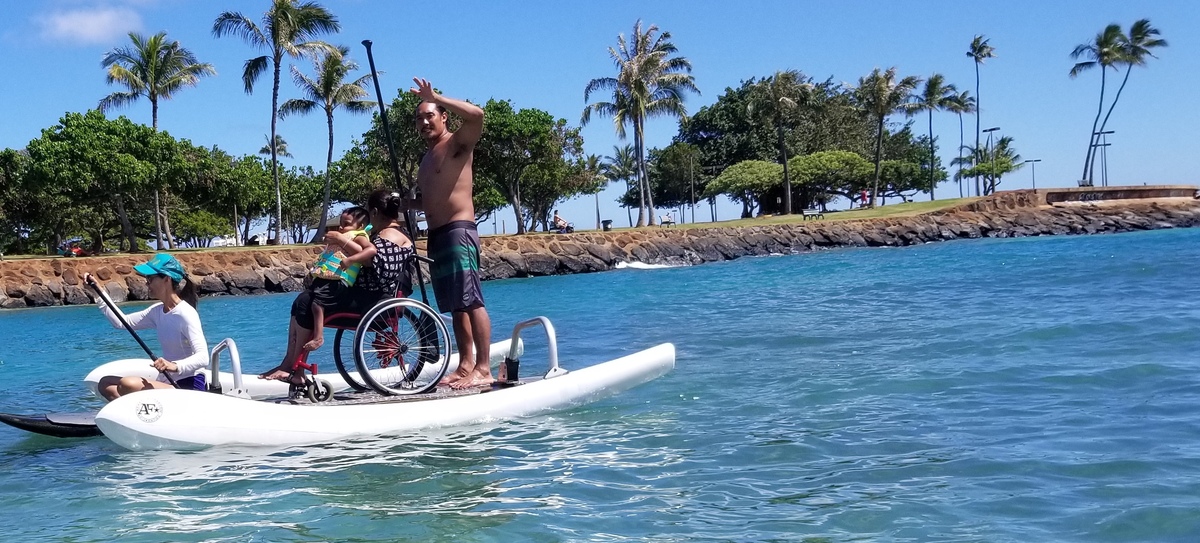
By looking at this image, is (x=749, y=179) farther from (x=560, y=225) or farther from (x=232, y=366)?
(x=232, y=366)

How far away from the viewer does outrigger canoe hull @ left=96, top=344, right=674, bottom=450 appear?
18.0 feet

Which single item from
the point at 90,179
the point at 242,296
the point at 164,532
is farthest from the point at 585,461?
the point at 90,179

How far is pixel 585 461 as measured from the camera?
5.21 m

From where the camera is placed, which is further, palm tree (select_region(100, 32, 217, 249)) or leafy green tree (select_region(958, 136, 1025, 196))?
leafy green tree (select_region(958, 136, 1025, 196))

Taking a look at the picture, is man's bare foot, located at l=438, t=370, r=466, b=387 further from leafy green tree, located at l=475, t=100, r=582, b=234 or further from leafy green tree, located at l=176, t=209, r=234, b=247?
leafy green tree, located at l=176, t=209, r=234, b=247

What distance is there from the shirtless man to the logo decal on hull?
175 cm

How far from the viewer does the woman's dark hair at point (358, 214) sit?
261 inches

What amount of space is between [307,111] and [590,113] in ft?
46.9

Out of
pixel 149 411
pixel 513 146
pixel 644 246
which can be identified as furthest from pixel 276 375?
pixel 513 146

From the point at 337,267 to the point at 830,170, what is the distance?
57.9 meters

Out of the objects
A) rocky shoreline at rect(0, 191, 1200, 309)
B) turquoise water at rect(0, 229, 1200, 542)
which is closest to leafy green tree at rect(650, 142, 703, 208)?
rocky shoreline at rect(0, 191, 1200, 309)

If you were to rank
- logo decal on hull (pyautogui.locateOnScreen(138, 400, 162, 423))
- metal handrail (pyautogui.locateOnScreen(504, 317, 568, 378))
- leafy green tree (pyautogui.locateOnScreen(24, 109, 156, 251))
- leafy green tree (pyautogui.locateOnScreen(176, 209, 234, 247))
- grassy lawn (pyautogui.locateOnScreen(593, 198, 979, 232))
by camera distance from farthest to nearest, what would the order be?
leafy green tree (pyautogui.locateOnScreen(176, 209, 234, 247)) → grassy lawn (pyautogui.locateOnScreen(593, 198, 979, 232)) → leafy green tree (pyautogui.locateOnScreen(24, 109, 156, 251)) → metal handrail (pyautogui.locateOnScreen(504, 317, 568, 378)) → logo decal on hull (pyautogui.locateOnScreen(138, 400, 162, 423))

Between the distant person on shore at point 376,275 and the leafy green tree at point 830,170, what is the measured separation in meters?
56.7

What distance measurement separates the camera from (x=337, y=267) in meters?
6.31
